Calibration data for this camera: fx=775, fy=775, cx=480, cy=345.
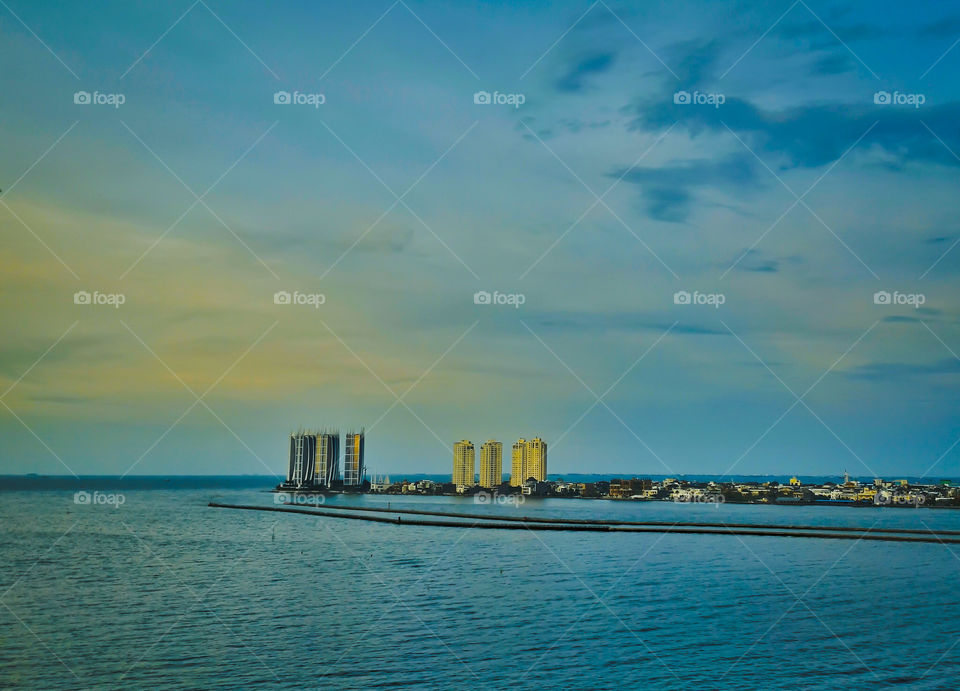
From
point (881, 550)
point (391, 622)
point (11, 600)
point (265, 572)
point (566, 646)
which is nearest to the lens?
point (566, 646)

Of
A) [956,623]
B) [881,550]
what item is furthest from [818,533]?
[956,623]

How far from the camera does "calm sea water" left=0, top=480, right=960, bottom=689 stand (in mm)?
28062

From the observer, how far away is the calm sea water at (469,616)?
92.1ft

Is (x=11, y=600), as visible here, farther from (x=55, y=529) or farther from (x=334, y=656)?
(x=55, y=529)

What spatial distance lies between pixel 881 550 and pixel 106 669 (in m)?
69.0

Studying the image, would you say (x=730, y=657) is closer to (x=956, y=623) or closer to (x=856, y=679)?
(x=856, y=679)

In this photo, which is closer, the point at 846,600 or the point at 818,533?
the point at 846,600

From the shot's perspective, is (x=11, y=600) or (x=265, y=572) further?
(x=265, y=572)

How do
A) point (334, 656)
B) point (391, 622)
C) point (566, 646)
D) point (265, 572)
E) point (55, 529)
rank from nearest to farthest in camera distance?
point (334, 656) < point (566, 646) < point (391, 622) < point (265, 572) < point (55, 529)

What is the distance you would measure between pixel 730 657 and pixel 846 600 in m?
17.5

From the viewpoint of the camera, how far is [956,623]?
3856cm

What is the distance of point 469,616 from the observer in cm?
3800

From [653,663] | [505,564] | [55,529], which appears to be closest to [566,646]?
[653,663]

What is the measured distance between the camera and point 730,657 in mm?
31016
